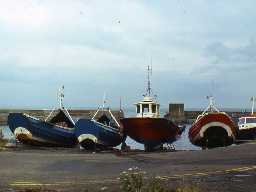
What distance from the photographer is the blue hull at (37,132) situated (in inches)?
1604

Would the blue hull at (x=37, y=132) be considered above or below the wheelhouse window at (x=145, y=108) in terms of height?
below

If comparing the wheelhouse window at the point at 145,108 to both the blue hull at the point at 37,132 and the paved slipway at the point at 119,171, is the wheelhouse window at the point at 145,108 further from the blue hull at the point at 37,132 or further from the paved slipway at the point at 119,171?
the paved slipway at the point at 119,171

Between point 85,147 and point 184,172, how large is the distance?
21.1 metres

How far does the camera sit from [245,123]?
166 feet

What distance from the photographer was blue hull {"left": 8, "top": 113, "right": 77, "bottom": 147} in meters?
40.8

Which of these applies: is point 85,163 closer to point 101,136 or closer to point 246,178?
point 246,178

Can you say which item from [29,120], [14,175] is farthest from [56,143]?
[14,175]

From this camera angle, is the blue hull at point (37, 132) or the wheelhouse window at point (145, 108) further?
the wheelhouse window at point (145, 108)

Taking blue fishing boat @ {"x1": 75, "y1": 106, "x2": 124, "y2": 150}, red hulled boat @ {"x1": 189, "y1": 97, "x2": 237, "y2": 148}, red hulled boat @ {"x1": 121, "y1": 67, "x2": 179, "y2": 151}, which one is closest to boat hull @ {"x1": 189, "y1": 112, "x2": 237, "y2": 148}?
red hulled boat @ {"x1": 189, "y1": 97, "x2": 237, "y2": 148}

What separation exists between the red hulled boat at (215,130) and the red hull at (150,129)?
221cm

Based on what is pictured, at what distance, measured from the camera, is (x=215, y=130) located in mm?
38969

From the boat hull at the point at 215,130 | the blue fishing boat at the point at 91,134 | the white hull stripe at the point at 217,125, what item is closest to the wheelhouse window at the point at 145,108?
the blue fishing boat at the point at 91,134

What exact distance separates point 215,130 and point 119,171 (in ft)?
65.4

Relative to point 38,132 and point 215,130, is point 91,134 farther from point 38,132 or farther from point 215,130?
point 215,130
